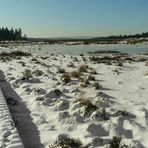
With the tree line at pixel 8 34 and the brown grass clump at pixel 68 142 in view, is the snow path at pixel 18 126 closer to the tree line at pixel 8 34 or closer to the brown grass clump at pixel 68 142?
the brown grass clump at pixel 68 142

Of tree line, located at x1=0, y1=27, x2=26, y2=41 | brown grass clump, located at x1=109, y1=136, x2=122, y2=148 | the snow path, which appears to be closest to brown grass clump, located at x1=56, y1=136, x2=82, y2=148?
the snow path

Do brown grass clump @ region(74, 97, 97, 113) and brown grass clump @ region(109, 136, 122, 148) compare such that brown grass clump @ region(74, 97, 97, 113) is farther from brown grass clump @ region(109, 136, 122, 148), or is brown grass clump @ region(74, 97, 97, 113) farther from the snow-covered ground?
brown grass clump @ region(109, 136, 122, 148)

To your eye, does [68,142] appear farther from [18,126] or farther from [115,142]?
[18,126]

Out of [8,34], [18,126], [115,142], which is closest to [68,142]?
[115,142]

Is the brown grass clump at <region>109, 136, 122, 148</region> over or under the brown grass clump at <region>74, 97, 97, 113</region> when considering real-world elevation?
under

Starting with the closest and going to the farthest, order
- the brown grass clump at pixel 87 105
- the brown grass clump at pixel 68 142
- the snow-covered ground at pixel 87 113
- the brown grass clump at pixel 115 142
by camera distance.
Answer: the brown grass clump at pixel 115 142 → the brown grass clump at pixel 68 142 → the snow-covered ground at pixel 87 113 → the brown grass clump at pixel 87 105

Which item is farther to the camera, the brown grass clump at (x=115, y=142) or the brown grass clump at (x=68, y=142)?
the brown grass clump at (x=68, y=142)

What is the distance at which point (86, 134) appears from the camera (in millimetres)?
7453

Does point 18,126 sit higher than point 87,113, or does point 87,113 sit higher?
point 87,113

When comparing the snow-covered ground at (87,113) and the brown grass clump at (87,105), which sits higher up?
the brown grass clump at (87,105)

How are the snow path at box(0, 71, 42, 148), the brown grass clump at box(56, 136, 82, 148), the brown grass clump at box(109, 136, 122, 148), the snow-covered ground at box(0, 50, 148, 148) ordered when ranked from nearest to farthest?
1. the brown grass clump at box(109, 136, 122, 148)
2. the brown grass clump at box(56, 136, 82, 148)
3. the snow path at box(0, 71, 42, 148)
4. the snow-covered ground at box(0, 50, 148, 148)

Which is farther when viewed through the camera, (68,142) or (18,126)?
(18,126)

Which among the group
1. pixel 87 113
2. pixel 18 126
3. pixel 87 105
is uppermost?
pixel 87 105

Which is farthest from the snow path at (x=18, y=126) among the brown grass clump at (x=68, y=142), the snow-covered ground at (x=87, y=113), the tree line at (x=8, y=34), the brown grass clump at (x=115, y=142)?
the tree line at (x=8, y=34)
